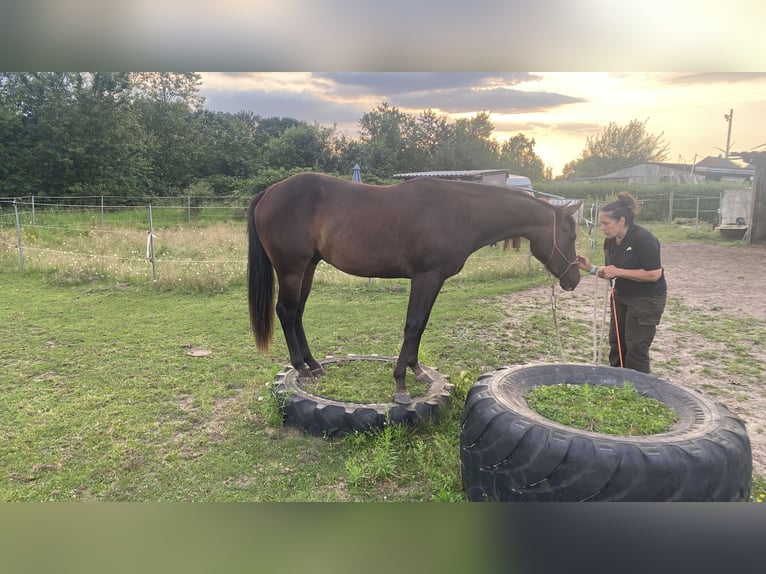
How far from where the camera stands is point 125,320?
5.83m

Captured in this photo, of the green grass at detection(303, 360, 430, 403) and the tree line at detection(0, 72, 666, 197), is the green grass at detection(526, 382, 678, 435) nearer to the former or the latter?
the green grass at detection(303, 360, 430, 403)

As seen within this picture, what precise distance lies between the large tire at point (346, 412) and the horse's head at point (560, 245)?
1241 mm

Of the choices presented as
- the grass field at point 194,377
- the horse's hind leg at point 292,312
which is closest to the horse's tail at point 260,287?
the horse's hind leg at point 292,312

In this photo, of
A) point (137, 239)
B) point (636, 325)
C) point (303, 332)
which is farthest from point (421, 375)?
point (137, 239)

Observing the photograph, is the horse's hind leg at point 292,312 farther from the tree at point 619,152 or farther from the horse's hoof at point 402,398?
the tree at point 619,152

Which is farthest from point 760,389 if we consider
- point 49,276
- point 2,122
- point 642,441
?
point 2,122

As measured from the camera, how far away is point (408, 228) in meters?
3.13

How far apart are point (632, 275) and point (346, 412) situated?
2.18 m

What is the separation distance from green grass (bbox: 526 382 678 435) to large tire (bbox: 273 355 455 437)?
2.71 feet

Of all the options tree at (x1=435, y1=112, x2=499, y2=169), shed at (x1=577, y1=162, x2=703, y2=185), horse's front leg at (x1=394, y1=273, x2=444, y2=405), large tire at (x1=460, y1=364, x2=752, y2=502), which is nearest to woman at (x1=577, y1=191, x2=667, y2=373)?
large tire at (x1=460, y1=364, x2=752, y2=502)

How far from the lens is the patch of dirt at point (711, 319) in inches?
148

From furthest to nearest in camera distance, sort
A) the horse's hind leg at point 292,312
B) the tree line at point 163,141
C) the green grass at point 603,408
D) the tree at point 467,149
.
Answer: the tree at point 467,149 < the tree line at point 163,141 < the horse's hind leg at point 292,312 < the green grass at point 603,408

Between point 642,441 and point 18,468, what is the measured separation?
3456 millimetres

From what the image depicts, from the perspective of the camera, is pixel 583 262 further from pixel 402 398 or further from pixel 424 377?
pixel 402 398
